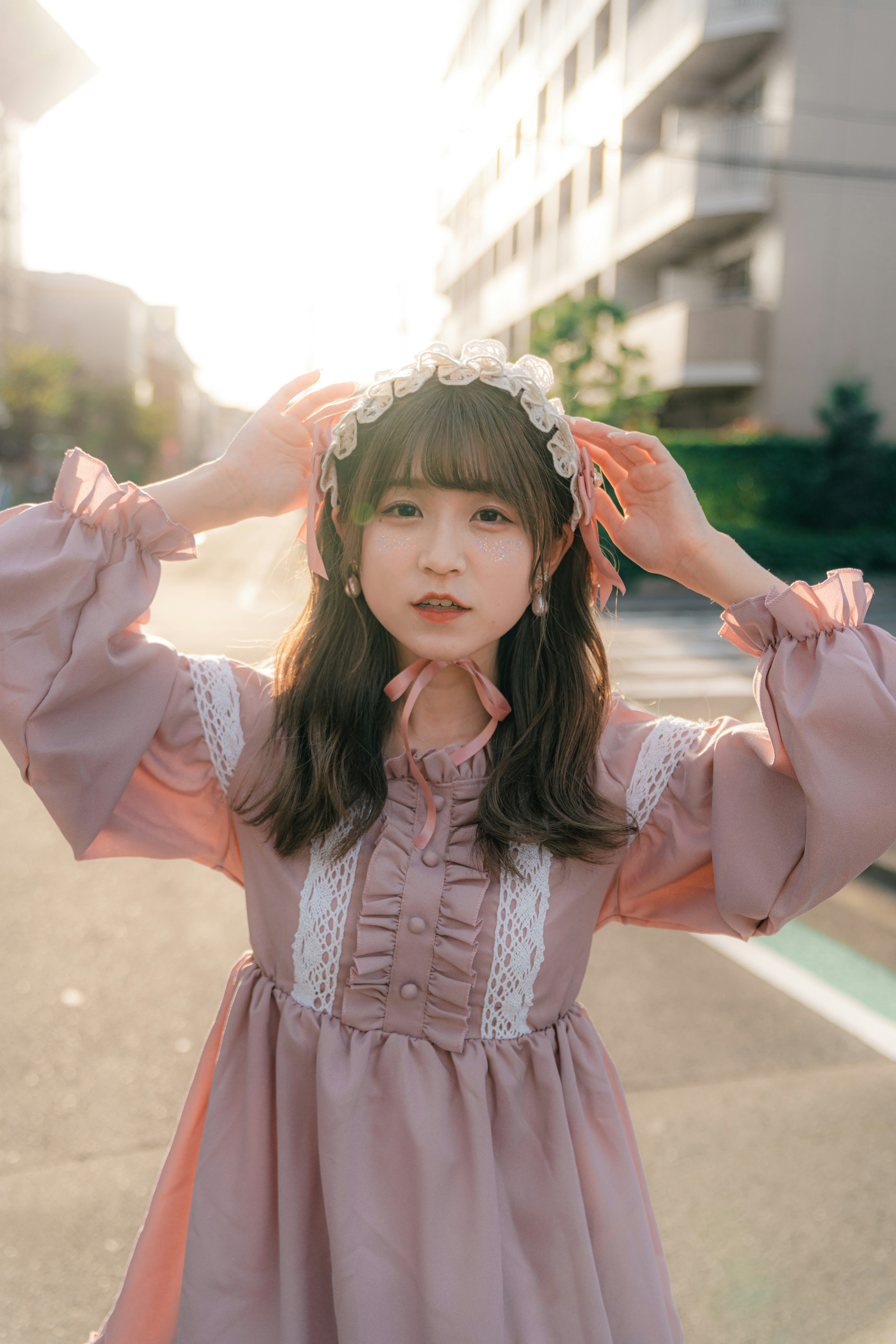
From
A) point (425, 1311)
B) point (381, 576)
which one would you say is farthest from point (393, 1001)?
point (381, 576)

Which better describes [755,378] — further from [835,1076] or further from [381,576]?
[381,576]

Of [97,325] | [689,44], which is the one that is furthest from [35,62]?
[97,325]

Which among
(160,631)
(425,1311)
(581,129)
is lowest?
(160,631)

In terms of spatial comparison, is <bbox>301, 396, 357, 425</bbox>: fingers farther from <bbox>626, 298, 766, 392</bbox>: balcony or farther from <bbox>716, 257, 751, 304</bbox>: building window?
<bbox>716, 257, 751, 304</bbox>: building window

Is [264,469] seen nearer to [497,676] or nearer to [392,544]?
[392,544]

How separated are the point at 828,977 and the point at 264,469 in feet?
10.7

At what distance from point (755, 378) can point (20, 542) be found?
1897cm

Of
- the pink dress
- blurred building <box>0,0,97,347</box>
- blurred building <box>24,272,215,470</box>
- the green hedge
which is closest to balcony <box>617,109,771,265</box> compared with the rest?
the green hedge

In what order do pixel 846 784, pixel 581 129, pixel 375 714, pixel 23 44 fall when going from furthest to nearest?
pixel 581 129, pixel 23 44, pixel 375 714, pixel 846 784

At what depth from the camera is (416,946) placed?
58.0 inches

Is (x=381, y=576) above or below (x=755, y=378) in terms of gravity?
below

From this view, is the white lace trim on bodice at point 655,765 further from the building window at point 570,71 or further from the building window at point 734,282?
the building window at point 570,71

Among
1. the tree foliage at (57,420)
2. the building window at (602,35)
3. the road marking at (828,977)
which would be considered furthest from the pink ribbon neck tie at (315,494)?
the tree foliage at (57,420)

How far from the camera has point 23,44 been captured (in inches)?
222
